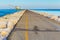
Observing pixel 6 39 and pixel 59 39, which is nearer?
pixel 6 39

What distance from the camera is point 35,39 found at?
→ 934 centimetres

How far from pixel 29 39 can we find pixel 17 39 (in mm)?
612

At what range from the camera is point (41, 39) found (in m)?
9.27

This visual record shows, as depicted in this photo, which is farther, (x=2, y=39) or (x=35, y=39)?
(x=35, y=39)

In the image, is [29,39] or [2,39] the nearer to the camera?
[2,39]

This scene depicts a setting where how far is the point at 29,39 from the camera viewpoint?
9406mm

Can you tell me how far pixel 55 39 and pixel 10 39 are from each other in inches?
80.5

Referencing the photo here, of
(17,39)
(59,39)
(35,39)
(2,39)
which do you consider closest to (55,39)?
(59,39)

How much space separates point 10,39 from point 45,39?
62.6 inches

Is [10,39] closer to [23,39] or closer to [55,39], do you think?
[23,39]

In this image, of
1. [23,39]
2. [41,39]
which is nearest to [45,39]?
[41,39]

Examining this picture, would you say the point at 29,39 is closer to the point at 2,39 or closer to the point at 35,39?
the point at 35,39

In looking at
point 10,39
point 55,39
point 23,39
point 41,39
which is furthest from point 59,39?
point 10,39

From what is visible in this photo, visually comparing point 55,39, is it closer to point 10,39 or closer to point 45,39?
point 45,39
